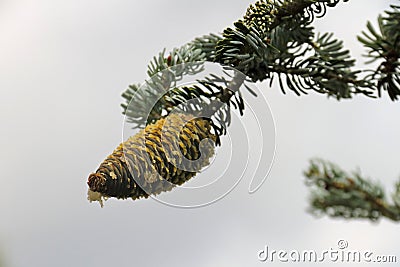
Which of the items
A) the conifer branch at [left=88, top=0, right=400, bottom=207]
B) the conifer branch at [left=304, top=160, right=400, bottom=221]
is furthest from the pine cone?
the conifer branch at [left=304, top=160, right=400, bottom=221]

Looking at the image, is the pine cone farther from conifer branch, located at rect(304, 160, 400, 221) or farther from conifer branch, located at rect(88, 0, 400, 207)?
conifer branch, located at rect(304, 160, 400, 221)

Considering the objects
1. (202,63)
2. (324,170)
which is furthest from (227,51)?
(324,170)

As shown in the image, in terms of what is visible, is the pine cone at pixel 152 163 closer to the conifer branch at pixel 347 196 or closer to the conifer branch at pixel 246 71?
the conifer branch at pixel 246 71

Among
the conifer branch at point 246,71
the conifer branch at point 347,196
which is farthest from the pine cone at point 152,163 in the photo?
the conifer branch at point 347,196

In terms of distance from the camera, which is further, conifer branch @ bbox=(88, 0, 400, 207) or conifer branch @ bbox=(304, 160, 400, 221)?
conifer branch @ bbox=(88, 0, 400, 207)

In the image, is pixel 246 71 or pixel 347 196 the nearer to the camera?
pixel 347 196

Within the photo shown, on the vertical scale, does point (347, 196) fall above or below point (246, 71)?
below

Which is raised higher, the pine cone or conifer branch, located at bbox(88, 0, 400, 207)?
conifer branch, located at bbox(88, 0, 400, 207)

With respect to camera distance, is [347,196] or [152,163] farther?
[152,163]
